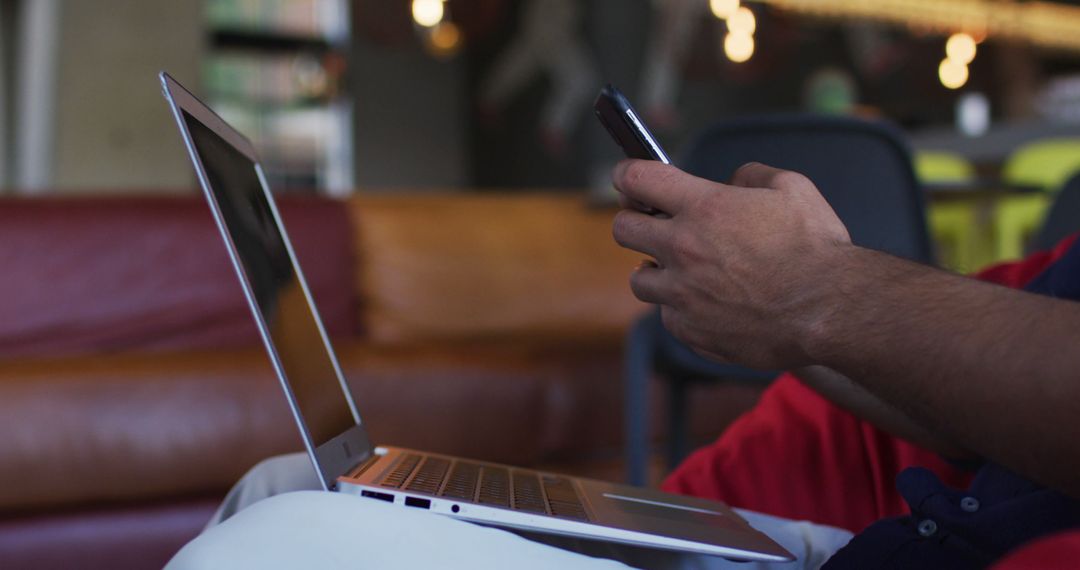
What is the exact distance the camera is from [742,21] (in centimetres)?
748

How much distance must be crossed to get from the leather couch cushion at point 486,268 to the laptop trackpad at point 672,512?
1.92 meters

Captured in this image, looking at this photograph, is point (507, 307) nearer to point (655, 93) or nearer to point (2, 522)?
point (2, 522)

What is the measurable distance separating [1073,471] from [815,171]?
1396 millimetres

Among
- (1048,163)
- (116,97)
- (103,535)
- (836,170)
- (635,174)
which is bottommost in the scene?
(103,535)

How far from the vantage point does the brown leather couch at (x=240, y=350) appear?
1780mm

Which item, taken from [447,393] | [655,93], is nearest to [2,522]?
[447,393]

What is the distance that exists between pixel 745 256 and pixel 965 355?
0.13 meters

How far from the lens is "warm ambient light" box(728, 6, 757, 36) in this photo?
24.4 feet

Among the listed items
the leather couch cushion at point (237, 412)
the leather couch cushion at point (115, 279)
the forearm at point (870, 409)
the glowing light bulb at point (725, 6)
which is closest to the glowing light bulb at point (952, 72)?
the glowing light bulb at point (725, 6)

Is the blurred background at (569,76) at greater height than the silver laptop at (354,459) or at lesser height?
greater

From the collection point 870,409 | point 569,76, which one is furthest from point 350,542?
point 569,76

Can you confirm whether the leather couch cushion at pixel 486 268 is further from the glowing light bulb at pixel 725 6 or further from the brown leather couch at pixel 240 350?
the glowing light bulb at pixel 725 6

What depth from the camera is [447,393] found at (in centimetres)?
208

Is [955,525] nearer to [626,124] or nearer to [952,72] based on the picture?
[626,124]
